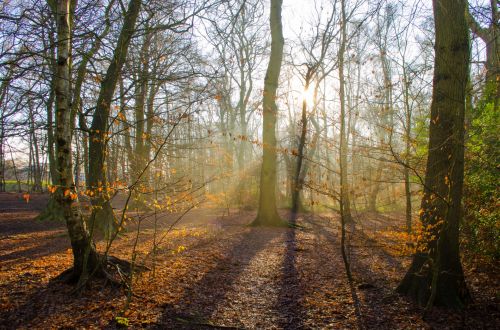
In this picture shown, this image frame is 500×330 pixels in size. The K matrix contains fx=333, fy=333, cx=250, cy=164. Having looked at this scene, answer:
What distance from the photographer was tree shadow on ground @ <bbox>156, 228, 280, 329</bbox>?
156 inches

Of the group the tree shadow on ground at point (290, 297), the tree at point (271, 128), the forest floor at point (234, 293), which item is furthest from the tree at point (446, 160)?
the tree at point (271, 128)

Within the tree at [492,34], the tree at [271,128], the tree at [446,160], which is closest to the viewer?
the tree at [446,160]

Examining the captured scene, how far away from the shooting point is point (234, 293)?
502cm

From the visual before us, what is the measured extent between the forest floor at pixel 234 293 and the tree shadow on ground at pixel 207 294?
0.04 ft

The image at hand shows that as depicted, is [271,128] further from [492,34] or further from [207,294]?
[207,294]

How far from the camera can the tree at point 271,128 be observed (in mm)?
11469

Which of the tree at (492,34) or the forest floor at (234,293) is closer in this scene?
the forest floor at (234,293)

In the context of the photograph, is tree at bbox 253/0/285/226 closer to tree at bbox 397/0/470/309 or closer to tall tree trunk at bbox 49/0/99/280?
tree at bbox 397/0/470/309

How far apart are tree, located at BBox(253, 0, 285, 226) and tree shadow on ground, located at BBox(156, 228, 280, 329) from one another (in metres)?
3.58

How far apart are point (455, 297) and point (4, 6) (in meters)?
7.80

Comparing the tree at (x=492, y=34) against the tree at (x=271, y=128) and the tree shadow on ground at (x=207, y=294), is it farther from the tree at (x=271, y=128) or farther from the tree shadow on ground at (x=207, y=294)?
the tree at (x=271, y=128)

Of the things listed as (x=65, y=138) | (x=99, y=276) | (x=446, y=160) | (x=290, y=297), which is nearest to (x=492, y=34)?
(x=446, y=160)

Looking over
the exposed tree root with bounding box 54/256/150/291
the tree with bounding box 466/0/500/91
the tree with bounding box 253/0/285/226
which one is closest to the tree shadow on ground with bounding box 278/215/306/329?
the exposed tree root with bounding box 54/256/150/291

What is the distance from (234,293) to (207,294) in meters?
0.41
